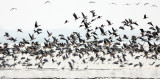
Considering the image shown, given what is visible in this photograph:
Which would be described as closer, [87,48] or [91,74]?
[91,74]

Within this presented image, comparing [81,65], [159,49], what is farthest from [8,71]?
[81,65]

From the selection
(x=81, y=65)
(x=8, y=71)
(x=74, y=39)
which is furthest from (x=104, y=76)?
(x=81, y=65)

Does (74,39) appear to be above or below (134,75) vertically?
above

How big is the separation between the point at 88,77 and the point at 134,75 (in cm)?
178

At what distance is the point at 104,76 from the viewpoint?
14.2 meters

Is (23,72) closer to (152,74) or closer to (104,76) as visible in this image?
(104,76)

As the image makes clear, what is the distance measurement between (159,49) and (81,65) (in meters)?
10.3

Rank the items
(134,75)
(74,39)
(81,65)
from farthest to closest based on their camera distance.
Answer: (81,65)
(74,39)
(134,75)

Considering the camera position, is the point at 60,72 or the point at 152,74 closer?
the point at 152,74

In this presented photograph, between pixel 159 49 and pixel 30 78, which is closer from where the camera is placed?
pixel 30 78

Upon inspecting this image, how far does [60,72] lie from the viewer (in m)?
14.9

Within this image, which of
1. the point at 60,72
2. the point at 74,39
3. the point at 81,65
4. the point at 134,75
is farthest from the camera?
the point at 81,65

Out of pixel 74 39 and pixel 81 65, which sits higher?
pixel 74 39

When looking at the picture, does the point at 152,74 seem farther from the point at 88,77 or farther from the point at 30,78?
the point at 30,78
